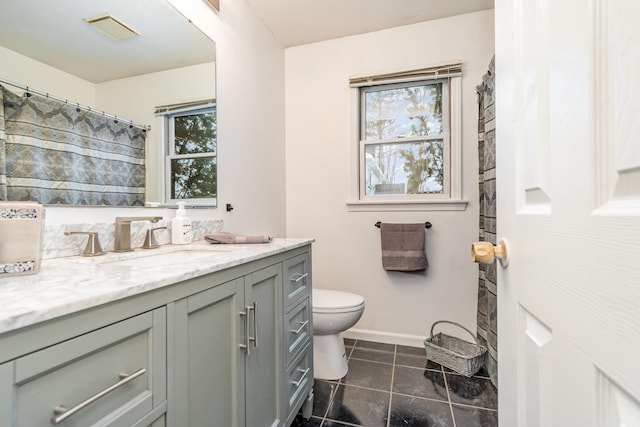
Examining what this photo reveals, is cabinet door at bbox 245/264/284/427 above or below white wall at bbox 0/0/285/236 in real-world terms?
below

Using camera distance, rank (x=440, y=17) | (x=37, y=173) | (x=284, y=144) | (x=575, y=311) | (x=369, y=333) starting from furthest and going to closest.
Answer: (x=284, y=144)
(x=369, y=333)
(x=440, y=17)
(x=37, y=173)
(x=575, y=311)

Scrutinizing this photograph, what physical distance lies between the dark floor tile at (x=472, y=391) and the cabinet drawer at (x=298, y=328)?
2.87 ft

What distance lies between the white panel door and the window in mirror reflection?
132cm

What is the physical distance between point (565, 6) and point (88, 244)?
50.4 inches

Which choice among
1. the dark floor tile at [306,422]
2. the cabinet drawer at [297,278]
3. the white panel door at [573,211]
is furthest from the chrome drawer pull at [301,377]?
the white panel door at [573,211]

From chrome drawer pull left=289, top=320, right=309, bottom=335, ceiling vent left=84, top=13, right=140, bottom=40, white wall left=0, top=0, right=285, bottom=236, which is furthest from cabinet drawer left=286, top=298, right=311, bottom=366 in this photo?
ceiling vent left=84, top=13, right=140, bottom=40

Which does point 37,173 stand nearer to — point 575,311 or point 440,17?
point 575,311

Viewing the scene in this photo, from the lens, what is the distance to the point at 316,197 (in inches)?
95.0

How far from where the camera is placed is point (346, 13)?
2.04 meters

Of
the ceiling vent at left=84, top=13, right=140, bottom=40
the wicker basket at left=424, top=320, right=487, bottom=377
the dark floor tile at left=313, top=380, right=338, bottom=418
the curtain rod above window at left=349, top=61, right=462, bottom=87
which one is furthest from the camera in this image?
the curtain rod above window at left=349, top=61, right=462, bottom=87

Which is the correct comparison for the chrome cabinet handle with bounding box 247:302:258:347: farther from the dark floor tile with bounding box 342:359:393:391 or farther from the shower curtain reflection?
the dark floor tile with bounding box 342:359:393:391

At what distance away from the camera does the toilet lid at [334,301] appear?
1.71 m

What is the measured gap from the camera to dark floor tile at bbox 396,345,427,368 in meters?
1.95

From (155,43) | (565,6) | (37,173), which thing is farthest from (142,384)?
(155,43)
